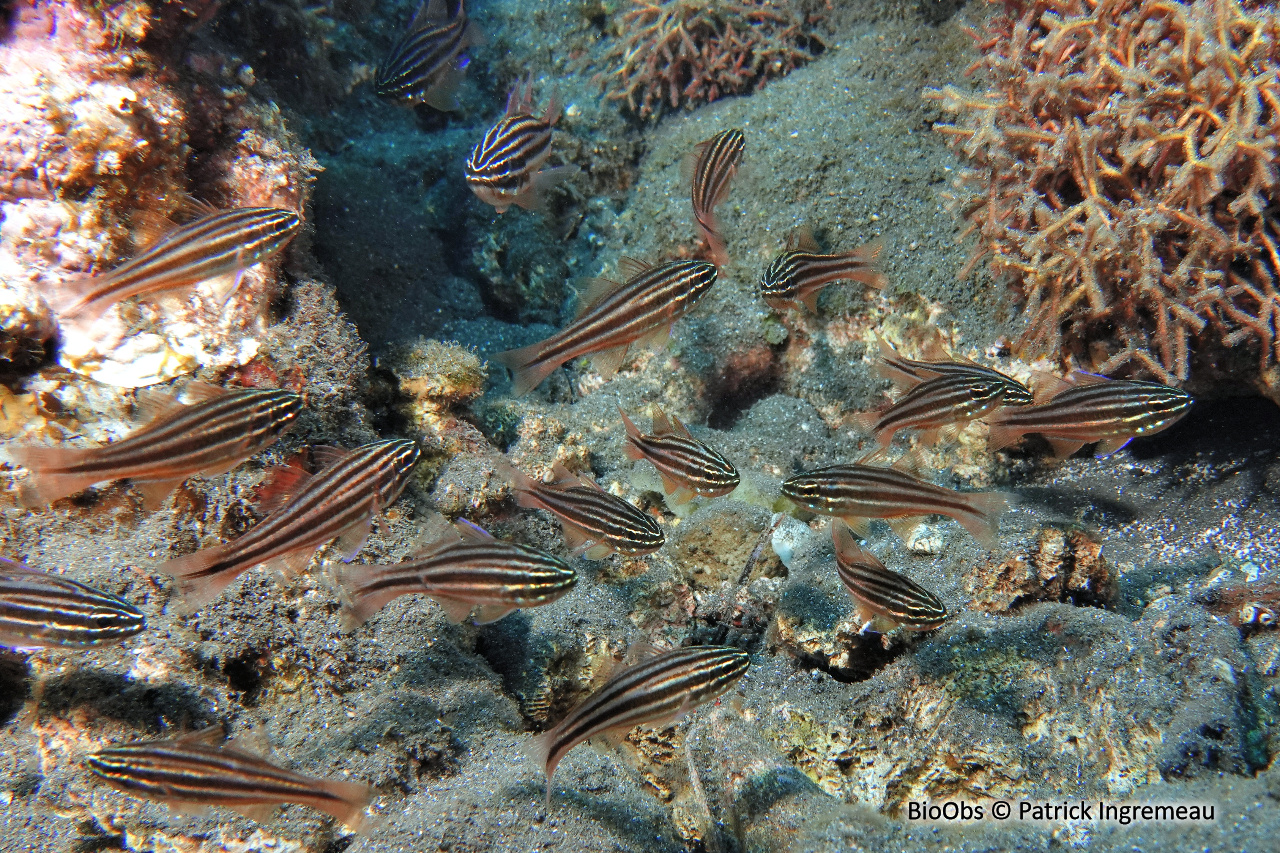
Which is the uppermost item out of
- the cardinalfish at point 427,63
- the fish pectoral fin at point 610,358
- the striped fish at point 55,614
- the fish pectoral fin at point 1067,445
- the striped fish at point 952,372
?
the cardinalfish at point 427,63

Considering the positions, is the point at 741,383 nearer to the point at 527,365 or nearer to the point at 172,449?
the point at 527,365

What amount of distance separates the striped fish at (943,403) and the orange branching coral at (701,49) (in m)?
5.28

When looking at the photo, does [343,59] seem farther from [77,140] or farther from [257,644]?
[257,644]

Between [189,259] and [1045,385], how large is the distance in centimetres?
521

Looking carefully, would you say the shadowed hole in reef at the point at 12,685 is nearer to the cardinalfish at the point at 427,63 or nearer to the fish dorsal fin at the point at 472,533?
the fish dorsal fin at the point at 472,533

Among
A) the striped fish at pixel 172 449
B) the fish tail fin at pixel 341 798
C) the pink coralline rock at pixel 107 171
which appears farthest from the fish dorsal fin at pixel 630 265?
the fish tail fin at pixel 341 798

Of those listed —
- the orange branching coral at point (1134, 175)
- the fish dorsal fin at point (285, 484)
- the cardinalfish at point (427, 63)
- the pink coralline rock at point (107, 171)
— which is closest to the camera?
the fish dorsal fin at point (285, 484)

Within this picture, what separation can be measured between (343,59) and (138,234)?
6.20 meters

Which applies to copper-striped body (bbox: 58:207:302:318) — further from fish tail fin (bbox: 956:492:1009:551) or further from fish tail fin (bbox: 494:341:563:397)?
fish tail fin (bbox: 956:492:1009:551)

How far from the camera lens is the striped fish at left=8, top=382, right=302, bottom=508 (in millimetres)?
2664

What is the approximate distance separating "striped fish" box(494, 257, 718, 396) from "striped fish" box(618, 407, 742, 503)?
50cm

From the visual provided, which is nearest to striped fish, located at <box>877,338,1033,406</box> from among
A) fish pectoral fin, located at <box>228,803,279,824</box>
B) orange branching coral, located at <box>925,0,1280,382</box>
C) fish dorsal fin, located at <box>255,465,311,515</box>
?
orange branching coral, located at <box>925,0,1280,382</box>

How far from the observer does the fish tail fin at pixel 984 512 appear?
3.16 metres

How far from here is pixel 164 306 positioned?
3.72 meters
